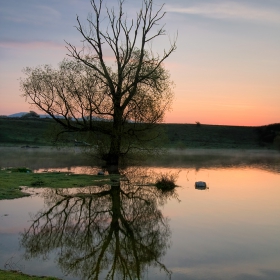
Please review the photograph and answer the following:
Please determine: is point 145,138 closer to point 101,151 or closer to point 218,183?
point 101,151

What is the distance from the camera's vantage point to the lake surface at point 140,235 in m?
8.68

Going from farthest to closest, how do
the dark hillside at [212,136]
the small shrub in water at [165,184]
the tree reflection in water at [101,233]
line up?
the dark hillside at [212,136] → the small shrub in water at [165,184] → the tree reflection in water at [101,233]

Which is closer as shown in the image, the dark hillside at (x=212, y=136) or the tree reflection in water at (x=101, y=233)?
the tree reflection in water at (x=101, y=233)

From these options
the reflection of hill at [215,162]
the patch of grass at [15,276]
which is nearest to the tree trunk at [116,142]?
the reflection of hill at [215,162]

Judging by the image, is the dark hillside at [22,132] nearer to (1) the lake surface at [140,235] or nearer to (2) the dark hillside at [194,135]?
(2) the dark hillside at [194,135]

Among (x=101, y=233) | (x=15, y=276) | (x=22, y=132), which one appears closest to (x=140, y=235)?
(x=101, y=233)

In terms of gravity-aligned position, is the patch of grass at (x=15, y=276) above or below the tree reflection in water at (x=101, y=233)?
above

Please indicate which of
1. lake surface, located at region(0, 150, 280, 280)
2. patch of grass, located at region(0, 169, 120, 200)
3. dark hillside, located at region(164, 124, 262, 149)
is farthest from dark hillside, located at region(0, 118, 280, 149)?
lake surface, located at region(0, 150, 280, 280)

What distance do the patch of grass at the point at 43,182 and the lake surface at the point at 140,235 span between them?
954mm

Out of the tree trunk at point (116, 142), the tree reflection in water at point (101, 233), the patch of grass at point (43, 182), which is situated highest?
the tree trunk at point (116, 142)

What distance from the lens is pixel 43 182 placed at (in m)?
20.0

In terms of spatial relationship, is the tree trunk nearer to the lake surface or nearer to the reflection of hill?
the reflection of hill

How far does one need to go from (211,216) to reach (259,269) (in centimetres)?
518

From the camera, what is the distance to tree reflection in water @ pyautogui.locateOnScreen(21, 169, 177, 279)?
8.90 metres
